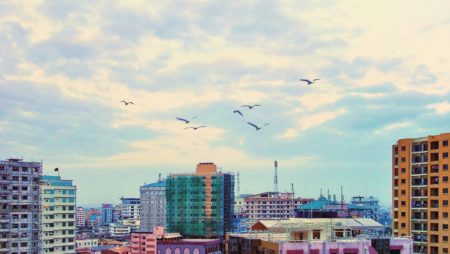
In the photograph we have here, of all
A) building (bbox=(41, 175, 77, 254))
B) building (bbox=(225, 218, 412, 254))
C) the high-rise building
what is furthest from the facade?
the high-rise building

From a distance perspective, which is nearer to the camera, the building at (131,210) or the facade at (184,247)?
the facade at (184,247)

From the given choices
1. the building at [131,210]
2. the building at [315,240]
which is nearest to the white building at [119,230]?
the building at [131,210]

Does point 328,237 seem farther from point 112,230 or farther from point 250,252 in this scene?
point 112,230

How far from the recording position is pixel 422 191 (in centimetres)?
6034

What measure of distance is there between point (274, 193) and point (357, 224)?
97.4 metres

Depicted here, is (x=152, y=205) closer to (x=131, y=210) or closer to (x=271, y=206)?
(x=271, y=206)

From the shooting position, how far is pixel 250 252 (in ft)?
154

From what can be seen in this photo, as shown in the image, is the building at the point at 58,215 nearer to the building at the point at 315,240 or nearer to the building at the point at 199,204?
the building at the point at 199,204

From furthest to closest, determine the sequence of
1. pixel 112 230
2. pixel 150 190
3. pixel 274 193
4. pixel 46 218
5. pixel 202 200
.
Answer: pixel 112 230
pixel 274 193
pixel 150 190
pixel 202 200
pixel 46 218

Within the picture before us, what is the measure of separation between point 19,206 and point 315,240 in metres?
32.6

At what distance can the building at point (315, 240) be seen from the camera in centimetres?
4294

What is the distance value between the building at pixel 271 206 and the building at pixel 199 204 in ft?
182

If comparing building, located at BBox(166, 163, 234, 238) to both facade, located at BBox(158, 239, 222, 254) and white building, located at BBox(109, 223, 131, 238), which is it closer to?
facade, located at BBox(158, 239, 222, 254)

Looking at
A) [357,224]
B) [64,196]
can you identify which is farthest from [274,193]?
[357,224]
